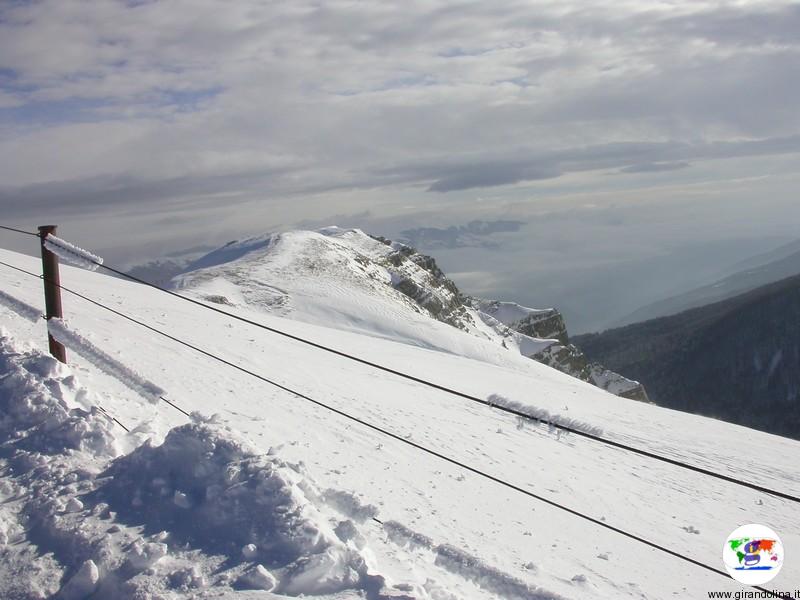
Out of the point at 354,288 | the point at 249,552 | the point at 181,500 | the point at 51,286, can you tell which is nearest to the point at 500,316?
the point at 354,288

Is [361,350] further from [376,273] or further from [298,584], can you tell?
[376,273]

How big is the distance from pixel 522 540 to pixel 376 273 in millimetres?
56286

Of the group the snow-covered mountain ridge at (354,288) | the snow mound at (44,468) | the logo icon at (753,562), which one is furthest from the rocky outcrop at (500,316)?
the snow mound at (44,468)

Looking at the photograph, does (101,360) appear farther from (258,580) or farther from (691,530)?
(691,530)

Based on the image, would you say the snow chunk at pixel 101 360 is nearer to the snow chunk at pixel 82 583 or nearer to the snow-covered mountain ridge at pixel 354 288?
the snow chunk at pixel 82 583

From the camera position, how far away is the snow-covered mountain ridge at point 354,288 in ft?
144

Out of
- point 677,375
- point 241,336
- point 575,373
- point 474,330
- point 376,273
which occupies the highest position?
point 241,336

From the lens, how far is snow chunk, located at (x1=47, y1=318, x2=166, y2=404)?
→ 8.23m

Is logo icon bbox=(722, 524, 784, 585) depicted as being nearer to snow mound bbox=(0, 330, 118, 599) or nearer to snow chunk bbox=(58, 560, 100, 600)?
snow chunk bbox=(58, 560, 100, 600)

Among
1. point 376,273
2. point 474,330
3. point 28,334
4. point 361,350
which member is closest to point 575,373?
point 474,330

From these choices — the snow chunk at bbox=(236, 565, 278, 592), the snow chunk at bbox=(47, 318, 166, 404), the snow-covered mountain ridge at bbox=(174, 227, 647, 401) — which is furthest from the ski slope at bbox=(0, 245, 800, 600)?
the snow-covered mountain ridge at bbox=(174, 227, 647, 401)

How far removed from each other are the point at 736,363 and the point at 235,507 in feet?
488

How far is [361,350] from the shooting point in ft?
83.9

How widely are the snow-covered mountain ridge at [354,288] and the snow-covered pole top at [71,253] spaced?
32640 mm
